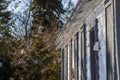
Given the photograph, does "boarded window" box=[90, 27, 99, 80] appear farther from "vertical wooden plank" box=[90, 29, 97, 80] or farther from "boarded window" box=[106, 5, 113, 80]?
"boarded window" box=[106, 5, 113, 80]

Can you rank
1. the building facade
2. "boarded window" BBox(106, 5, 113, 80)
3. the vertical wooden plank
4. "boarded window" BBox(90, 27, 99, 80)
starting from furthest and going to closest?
1. the vertical wooden plank
2. "boarded window" BBox(90, 27, 99, 80)
3. "boarded window" BBox(106, 5, 113, 80)
4. the building facade

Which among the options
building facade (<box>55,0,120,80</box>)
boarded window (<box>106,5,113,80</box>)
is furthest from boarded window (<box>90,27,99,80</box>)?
boarded window (<box>106,5,113,80</box>)

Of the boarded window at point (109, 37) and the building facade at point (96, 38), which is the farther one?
the boarded window at point (109, 37)

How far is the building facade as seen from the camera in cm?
695

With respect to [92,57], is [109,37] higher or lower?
higher

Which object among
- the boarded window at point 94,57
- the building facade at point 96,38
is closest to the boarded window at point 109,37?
the building facade at point 96,38

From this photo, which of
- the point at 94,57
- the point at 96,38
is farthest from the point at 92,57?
the point at 96,38

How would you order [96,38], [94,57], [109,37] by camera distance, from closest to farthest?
[109,37], [96,38], [94,57]

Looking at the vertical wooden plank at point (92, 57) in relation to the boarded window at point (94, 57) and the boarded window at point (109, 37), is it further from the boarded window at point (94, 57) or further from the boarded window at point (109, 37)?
the boarded window at point (109, 37)

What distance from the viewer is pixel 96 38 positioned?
9195 millimetres

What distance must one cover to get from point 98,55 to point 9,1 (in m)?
29.8

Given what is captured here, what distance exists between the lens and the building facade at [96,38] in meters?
6.95

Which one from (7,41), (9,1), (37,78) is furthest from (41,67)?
(9,1)

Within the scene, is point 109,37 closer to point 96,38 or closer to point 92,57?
point 96,38
